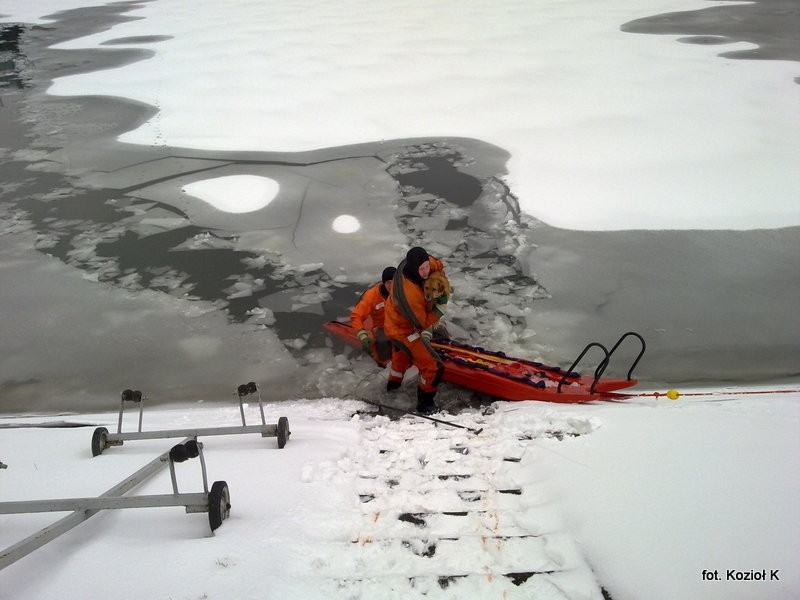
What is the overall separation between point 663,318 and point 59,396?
178 inches

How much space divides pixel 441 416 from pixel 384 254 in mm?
2165

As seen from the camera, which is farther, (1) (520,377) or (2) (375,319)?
(2) (375,319)

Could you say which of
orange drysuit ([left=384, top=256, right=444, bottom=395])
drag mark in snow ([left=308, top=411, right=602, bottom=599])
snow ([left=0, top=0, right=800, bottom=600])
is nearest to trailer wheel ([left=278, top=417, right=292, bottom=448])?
snow ([left=0, top=0, right=800, bottom=600])

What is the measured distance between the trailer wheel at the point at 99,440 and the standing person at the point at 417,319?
5.77 feet

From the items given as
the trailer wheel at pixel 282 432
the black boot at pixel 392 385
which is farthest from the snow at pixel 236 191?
the trailer wheel at pixel 282 432

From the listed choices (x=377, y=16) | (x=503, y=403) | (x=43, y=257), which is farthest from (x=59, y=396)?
(x=377, y=16)

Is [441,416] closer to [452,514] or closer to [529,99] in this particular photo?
[452,514]

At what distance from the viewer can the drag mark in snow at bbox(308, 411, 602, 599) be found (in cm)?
201

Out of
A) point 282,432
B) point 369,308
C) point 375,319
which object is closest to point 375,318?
point 375,319

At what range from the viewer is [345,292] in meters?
5.21

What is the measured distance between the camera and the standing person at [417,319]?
12.7ft

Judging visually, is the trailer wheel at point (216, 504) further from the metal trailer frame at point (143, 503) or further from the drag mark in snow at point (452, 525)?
the drag mark in snow at point (452, 525)

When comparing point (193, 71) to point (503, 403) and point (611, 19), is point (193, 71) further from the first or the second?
point (503, 403)

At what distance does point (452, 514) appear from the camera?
2422 millimetres
